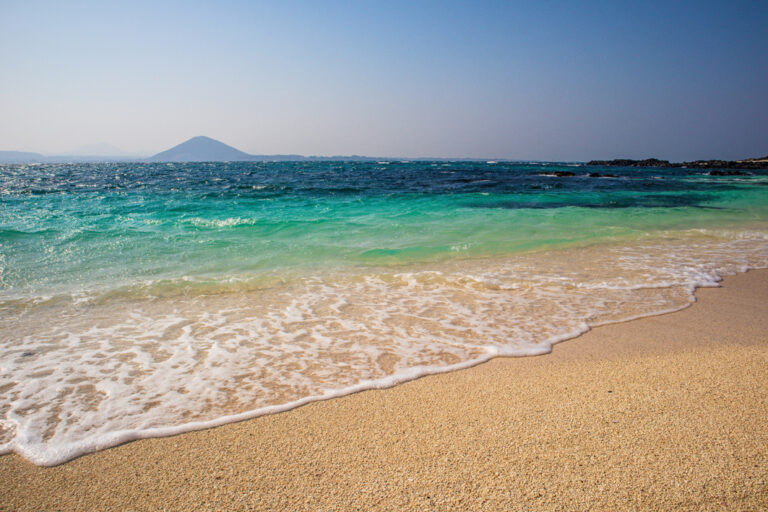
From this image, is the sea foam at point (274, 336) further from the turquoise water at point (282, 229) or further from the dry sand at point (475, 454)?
the turquoise water at point (282, 229)

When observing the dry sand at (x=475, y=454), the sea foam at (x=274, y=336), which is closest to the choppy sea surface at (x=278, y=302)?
the sea foam at (x=274, y=336)

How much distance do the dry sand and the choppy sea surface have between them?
308 millimetres

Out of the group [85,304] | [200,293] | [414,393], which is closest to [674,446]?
[414,393]

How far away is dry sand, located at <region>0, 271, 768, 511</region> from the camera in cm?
197

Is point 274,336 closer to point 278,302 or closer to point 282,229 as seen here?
point 278,302

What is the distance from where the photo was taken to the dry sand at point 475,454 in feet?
6.46

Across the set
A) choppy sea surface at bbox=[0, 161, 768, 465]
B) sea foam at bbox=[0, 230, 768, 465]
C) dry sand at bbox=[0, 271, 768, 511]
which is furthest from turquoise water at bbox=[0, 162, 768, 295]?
dry sand at bbox=[0, 271, 768, 511]

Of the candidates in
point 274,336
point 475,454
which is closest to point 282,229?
point 274,336

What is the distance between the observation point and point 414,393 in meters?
3.05

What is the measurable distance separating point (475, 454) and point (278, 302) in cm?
376

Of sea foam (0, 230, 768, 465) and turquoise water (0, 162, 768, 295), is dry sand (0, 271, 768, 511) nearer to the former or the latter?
sea foam (0, 230, 768, 465)

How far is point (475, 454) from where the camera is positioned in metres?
2.26

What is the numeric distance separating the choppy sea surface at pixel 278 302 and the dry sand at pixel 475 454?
1.01ft

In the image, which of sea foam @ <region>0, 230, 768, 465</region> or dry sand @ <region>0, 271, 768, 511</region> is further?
sea foam @ <region>0, 230, 768, 465</region>
